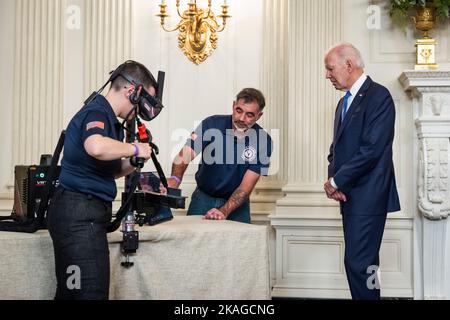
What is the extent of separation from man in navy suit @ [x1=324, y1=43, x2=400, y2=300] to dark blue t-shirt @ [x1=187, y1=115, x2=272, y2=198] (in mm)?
678

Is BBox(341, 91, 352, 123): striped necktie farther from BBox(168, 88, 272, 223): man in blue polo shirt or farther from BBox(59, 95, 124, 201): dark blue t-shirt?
BBox(59, 95, 124, 201): dark blue t-shirt

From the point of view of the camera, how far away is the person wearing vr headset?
304 centimetres

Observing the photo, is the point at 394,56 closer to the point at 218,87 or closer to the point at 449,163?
the point at 449,163

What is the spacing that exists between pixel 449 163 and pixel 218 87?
1821 millimetres

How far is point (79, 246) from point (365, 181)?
154 cm

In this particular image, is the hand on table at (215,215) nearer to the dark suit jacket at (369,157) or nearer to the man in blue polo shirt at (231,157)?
the man in blue polo shirt at (231,157)

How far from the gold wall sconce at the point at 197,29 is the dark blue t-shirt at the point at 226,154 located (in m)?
1.35

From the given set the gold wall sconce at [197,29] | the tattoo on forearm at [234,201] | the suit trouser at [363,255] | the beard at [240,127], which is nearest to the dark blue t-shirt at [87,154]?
the tattoo on forearm at [234,201]

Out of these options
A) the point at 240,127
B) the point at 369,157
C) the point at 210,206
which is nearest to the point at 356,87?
the point at 369,157

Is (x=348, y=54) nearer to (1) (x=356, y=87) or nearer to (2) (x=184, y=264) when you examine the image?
(1) (x=356, y=87)

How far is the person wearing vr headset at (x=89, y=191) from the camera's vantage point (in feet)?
9.99
